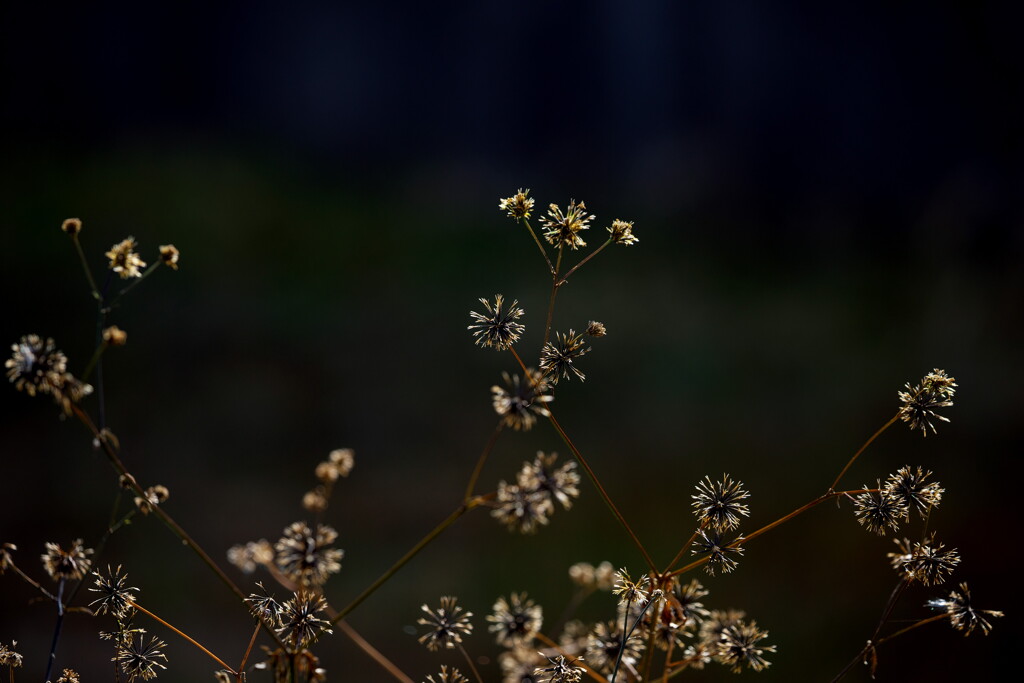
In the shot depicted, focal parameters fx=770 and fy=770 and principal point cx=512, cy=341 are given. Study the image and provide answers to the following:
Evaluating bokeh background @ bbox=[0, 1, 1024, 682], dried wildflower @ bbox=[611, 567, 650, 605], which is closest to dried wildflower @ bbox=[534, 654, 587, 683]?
dried wildflower @ bbox=[611, 567, 650, 605]

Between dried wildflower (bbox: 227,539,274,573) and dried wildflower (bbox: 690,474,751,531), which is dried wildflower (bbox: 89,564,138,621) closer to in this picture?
dried wildflower (bbox: 227,539,274,573)

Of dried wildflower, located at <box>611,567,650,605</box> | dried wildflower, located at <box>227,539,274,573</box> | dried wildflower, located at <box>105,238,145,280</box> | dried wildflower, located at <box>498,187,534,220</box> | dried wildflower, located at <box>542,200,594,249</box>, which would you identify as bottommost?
dried wildflower, located at <box>611,567,650,605</box>

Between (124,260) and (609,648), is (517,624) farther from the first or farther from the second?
(124,260)

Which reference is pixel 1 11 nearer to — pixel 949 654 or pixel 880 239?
pixel 880 239

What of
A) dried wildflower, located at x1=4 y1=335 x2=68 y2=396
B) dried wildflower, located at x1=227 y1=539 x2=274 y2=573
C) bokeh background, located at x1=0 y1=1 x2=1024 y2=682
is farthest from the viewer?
bokeh background, located at x1=0 y1=1 x2=1024 y2=682

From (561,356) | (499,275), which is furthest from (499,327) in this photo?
(499,275)

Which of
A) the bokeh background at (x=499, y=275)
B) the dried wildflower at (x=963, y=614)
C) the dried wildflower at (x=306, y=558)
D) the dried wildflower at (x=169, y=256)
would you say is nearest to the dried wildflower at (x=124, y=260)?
the dried wildflower at (x=169, y=256)
